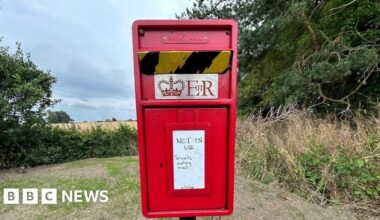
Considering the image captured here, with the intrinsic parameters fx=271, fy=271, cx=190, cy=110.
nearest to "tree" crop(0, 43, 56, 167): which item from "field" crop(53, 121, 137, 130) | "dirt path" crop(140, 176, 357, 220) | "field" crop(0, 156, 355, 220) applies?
"field" crop(53, 121, 137, 130)

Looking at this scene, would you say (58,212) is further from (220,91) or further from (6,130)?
(6,130)

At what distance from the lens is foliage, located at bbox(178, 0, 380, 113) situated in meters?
5.88

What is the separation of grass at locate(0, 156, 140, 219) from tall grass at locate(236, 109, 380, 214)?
6.18 ft

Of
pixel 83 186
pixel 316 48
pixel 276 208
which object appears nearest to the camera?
pixel 276 208

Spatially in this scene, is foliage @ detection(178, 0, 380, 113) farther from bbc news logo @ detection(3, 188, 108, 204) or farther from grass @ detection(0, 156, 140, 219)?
bbc news logo @ detection(3, 188, 108, 204)

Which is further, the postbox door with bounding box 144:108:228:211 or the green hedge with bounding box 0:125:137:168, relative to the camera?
the green hedge with bounding box 0:125:137:168

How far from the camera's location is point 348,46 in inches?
235

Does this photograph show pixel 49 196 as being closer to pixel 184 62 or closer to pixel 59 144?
pixel 184 62

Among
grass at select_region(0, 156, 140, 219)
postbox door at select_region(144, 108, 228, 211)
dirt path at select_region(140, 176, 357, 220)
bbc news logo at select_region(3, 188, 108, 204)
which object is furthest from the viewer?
bbc news logo at select_region(3, 188, 108, 204)

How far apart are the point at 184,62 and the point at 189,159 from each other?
0.57m

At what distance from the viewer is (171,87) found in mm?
1529

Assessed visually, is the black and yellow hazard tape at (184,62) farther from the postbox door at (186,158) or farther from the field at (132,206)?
the field at (132,206)

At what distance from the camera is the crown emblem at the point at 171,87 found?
153cm

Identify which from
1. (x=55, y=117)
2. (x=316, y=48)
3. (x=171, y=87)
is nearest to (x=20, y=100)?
(x=55, y=117)
